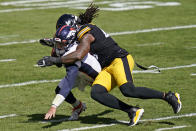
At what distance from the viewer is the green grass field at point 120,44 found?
787 centimetres

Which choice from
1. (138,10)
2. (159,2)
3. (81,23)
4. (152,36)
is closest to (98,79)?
(81,23)

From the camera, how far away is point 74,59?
7.32 m

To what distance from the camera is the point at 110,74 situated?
24.9 feet

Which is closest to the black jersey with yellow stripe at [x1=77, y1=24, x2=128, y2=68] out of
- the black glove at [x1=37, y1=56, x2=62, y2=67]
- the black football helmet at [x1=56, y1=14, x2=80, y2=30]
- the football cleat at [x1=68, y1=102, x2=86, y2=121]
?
the black football helmet at [x1=56, y1=14, x2=80, y2=30]

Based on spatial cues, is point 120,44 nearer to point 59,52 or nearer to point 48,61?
point 59,52

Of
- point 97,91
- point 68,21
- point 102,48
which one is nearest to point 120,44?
point 68,21

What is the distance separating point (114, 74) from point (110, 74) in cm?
10

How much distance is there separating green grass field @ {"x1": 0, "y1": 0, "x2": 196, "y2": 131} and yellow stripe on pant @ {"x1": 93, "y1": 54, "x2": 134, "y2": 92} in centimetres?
57

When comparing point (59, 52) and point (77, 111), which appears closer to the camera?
point (59, 52)

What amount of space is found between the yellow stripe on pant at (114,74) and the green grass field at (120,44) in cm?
57

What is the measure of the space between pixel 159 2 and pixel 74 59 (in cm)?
1132

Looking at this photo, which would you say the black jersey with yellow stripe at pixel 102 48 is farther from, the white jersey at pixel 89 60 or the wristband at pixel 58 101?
the wristband at pixel 58 101

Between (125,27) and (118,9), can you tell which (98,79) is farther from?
(118,9)

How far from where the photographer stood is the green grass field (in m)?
7.87
